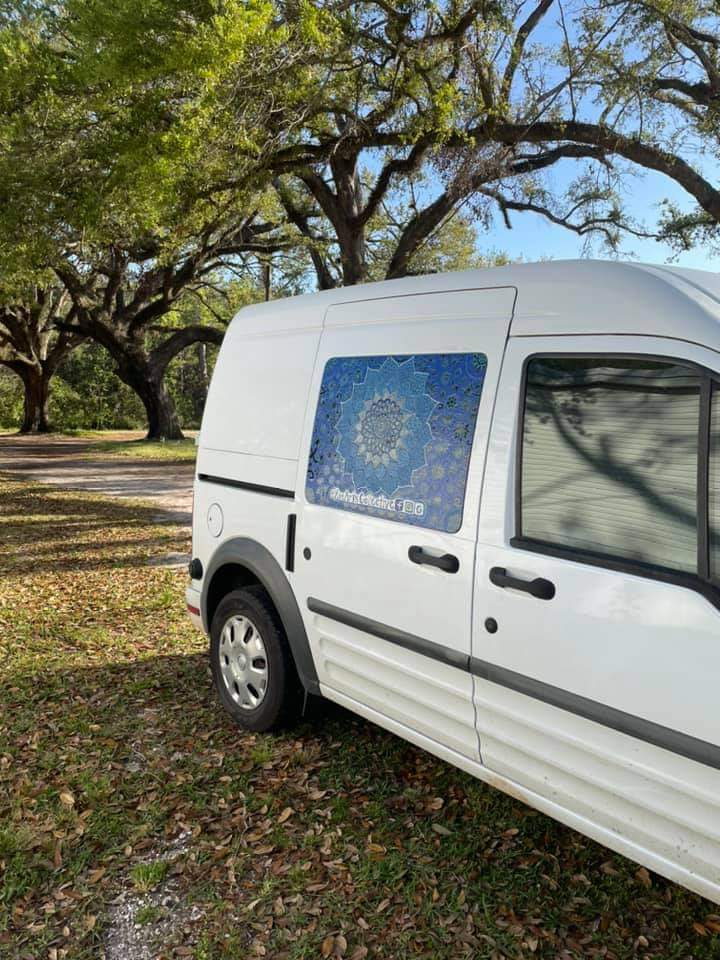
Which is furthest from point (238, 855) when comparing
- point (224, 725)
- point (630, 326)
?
point (630, 326)

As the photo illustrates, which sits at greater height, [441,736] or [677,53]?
[677,53]

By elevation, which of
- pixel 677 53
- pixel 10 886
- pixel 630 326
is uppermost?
pixel 677 53

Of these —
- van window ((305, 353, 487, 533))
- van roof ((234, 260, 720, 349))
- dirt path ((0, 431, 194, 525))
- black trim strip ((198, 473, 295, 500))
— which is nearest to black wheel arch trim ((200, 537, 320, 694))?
black trim strip ((198, 473, 295, 500))

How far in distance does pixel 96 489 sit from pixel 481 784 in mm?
12721

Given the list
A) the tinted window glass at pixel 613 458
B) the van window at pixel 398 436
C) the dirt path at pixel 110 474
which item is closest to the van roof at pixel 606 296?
the tinted window glass at pixel 613 458

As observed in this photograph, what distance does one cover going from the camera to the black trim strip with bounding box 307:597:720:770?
2.23m

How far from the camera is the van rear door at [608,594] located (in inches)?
89.0

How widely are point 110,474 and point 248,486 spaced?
1466 cm

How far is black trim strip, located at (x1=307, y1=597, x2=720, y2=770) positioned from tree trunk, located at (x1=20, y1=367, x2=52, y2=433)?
31950 millimetres

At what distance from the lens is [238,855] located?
3223 millimetres

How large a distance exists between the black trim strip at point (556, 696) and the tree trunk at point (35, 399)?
105ft

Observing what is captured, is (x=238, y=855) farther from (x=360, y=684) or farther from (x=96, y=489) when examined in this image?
(x=96, y=489)

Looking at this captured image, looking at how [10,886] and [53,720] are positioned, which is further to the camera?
[53,720]

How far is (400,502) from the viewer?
3.23 meters
